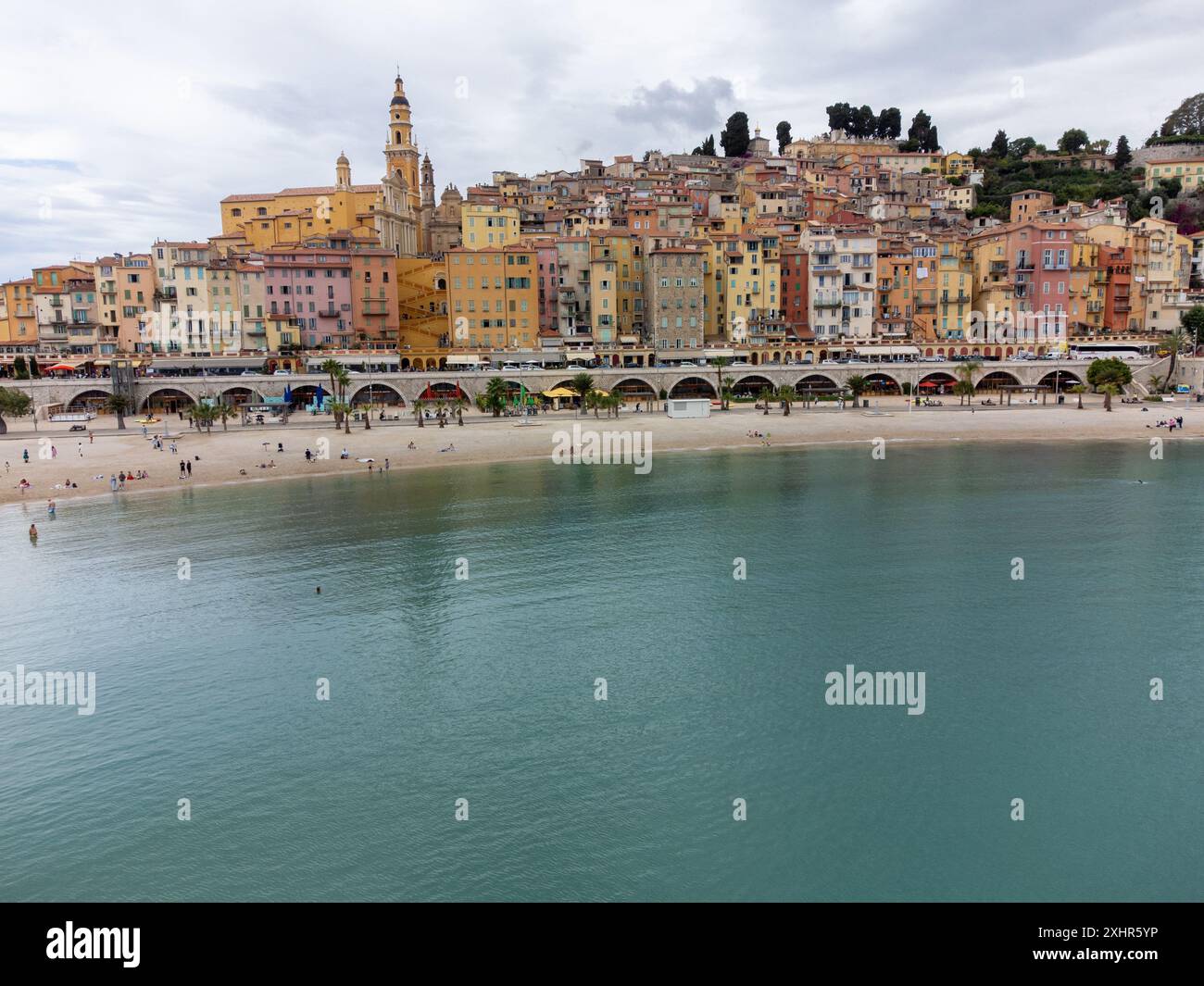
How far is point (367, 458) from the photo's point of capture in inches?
2783

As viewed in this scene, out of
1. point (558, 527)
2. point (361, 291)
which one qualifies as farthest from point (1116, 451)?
point (361, 291)

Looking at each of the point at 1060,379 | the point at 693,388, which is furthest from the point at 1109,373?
the point at 693,388

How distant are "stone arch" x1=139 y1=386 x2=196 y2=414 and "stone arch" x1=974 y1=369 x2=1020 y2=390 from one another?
93288mm

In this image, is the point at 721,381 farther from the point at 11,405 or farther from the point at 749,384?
the point at 11,405

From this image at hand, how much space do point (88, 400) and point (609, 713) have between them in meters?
96.3

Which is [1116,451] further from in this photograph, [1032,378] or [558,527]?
[558,527]

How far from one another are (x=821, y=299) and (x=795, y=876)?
106 m

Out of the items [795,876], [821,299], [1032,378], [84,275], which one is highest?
[84,275]

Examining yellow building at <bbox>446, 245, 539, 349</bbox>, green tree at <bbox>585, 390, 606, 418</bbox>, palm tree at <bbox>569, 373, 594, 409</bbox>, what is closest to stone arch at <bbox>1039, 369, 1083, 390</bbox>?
green tree at <bbox>585, 390, 606, 418</bbox>

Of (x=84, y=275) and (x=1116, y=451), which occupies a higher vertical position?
(x=84, y=275)

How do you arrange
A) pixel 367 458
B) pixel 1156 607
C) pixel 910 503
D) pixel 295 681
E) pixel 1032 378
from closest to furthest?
pixel 295 681 < pixel 1156 607 < pixel 910 503 < pixel 367 458 < pixel 1032 378

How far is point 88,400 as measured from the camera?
9956 centimetres

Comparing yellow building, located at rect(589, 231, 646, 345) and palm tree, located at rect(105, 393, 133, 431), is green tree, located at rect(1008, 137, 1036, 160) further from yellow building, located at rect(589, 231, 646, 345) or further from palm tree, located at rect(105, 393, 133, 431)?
palm tree, located at rect(105, 393, 133, 431)

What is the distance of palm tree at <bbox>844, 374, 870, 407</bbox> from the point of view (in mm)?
100700
